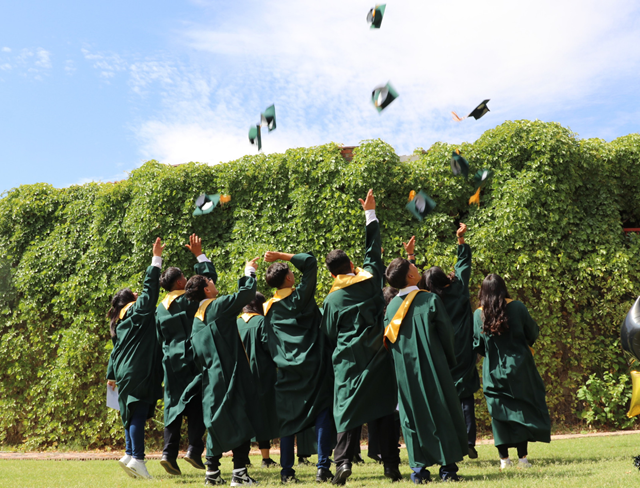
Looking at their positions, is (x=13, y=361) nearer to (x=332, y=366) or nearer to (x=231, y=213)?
(x=231, y=213)

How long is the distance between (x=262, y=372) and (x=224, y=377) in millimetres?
791

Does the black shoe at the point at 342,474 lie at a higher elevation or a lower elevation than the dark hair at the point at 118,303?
lower

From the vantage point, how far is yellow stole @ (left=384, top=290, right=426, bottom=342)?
4254mm

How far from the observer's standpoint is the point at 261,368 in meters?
5.47

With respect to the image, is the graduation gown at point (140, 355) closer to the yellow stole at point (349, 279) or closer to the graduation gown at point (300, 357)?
the graduation gown at point (300, 357)

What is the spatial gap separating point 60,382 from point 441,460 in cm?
686

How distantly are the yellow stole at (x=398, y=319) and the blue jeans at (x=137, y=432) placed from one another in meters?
2.71

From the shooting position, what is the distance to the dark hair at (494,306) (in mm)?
4867

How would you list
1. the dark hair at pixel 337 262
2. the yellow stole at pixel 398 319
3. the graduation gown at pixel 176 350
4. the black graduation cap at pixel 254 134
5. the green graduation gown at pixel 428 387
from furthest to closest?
the black graduation cap at pixel 254 134 < the graduation gown at pixel 176 350 < the dark hair at pixel 337 262 < the yellow stole at pixel 398 319 < the green graduation gown at pixel 428 387

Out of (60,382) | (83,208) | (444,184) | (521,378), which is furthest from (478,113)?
(60,382)

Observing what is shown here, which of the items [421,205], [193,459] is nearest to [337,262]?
[193,459]

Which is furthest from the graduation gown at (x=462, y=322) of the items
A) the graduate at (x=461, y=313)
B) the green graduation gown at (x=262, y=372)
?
the green graduation gown at (x=262, y=372)

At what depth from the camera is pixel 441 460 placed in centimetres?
390

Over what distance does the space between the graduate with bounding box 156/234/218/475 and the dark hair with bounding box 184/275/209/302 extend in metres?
0.43
